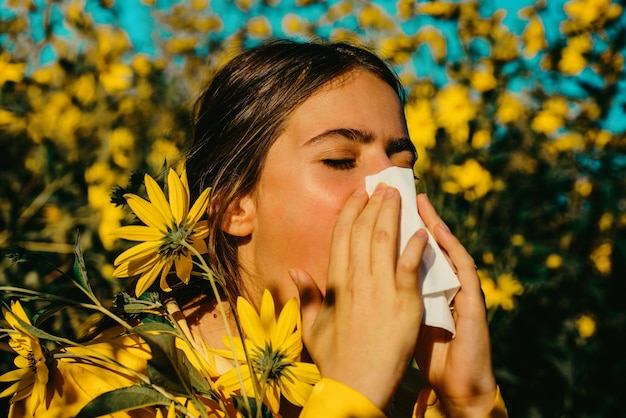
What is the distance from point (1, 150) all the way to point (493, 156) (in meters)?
1.82

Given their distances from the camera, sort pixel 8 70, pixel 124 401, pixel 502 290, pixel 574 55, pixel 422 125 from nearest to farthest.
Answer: pixel 124 401 → pixel 8 70 → pixel 502 290 → pixel 422 125 → pixel 574 55

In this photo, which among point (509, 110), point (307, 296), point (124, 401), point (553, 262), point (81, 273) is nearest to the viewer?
point (124, 401)

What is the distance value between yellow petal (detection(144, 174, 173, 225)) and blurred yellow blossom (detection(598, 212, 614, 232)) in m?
2.42

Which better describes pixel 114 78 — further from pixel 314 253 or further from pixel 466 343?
pixel 466 343

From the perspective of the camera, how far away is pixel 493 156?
253 centimetres

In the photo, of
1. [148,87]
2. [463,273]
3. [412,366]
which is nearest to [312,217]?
[463,273]

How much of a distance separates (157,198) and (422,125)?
85.0 inches

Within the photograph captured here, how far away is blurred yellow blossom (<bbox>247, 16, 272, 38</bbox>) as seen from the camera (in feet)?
11.5

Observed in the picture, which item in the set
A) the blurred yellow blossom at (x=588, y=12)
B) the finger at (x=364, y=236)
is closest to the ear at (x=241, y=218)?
the finger at (x=364, y=236)

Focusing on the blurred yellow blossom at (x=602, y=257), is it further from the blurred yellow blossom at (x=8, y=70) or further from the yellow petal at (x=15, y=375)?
the yellow petal at (x=15, y=375)

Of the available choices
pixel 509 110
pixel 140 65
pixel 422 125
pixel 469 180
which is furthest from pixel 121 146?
pixel 509 110

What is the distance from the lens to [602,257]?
105 inches

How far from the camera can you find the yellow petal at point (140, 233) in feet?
2.28

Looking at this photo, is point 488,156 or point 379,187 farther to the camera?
point 488,156
